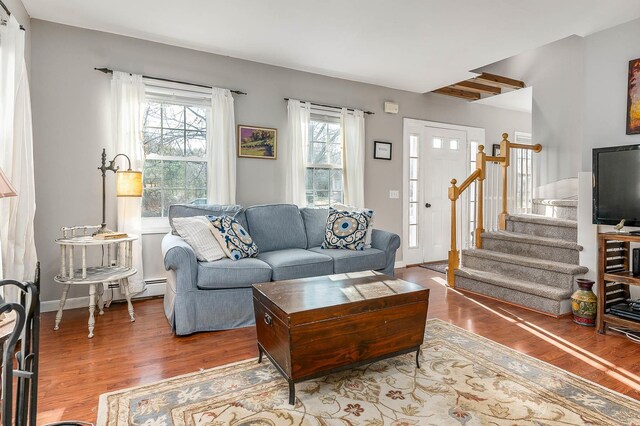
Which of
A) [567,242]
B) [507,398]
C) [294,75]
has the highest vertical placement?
[294,75]

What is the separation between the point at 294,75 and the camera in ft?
14.4

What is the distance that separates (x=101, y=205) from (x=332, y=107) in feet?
9.03

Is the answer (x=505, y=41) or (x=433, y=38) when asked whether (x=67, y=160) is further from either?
(x=505, y=41)

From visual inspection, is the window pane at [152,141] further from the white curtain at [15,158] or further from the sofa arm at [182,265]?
the sofa arm at [182,265]

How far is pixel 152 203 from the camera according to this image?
3.75m

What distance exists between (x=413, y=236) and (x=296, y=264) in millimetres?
2805

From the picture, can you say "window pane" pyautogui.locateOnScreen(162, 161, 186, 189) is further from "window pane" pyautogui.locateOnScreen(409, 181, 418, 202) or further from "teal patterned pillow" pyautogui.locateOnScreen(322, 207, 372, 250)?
"window pane" pyautogui.locateOnScreen(409, 181, 418, 202)

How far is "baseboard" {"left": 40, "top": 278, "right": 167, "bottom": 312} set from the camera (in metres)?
3.28

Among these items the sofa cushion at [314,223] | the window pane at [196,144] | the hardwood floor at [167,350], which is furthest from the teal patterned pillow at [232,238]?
the window pane at [196,144]

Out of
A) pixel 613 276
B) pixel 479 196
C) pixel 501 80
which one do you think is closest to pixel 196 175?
pixel 479 196

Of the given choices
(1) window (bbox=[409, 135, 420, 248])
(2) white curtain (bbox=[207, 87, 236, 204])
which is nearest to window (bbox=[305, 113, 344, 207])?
(2) white curtain (bbox=[207, 87, 236, 204])

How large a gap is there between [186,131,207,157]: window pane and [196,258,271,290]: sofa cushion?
56.3 inches

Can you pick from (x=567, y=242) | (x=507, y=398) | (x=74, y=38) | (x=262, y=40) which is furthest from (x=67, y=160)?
(x=567, y=242)

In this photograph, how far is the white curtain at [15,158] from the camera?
2430 millimetres
